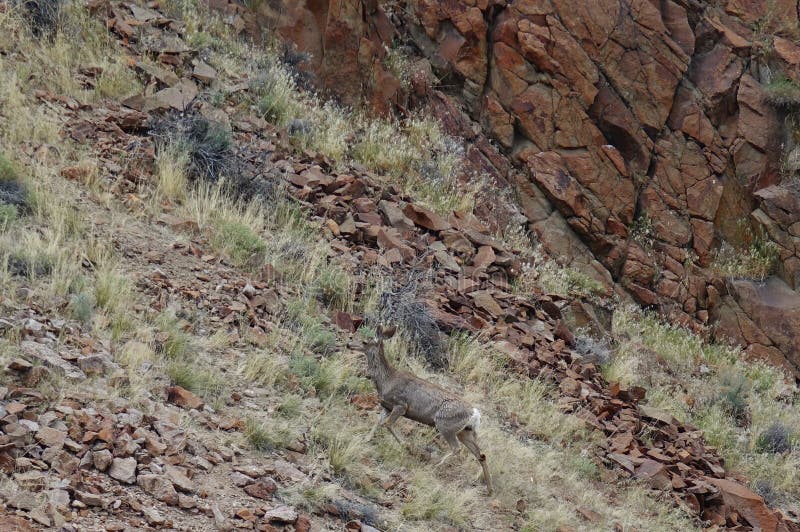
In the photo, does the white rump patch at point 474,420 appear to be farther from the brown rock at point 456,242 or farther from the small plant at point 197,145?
the brown rock at point 456,242

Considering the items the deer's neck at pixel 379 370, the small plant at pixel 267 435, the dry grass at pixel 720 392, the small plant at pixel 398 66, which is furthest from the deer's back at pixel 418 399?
the small plant at pixel 398 66

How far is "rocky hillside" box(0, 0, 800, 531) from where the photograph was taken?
19.2 feet

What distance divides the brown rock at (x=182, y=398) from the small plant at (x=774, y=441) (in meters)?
7.87

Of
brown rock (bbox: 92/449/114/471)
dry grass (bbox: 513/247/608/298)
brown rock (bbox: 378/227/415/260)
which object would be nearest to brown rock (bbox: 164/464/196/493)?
brown rock (bbox: 92/449/114/471)

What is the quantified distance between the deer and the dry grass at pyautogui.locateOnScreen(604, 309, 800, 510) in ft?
13.5

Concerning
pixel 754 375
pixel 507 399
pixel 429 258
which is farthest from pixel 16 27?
pixel 754 375

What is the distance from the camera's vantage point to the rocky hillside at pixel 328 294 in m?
5.85

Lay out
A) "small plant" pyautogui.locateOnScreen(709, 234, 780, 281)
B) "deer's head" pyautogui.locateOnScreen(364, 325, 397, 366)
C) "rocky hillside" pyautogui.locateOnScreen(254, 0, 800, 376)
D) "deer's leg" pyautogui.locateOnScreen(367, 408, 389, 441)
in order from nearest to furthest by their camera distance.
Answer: "deer's leg" pyautogui.locateOnScreen(367, 408, 389, 441), "deer's head" pyautogui.locateOnScreen(364, 325, 397, 366), "rocky hillside" pyautogui.locateOnScreen(254, 0, 800, 376), "small plant" pyautogui.locateOnScreen(709, 234, 780, 281)

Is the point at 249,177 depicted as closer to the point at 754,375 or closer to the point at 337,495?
the point at 337,495

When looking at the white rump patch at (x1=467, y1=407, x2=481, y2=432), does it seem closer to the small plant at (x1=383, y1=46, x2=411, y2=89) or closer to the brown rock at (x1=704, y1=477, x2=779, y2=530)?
the brown rock at (x1=704, y1=477, x2=779, y2=530)

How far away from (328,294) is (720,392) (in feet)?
20.2

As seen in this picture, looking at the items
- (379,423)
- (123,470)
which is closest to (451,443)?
(379,423)

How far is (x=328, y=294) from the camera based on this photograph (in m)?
9.38

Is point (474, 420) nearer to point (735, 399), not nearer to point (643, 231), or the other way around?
point (735, 399)
